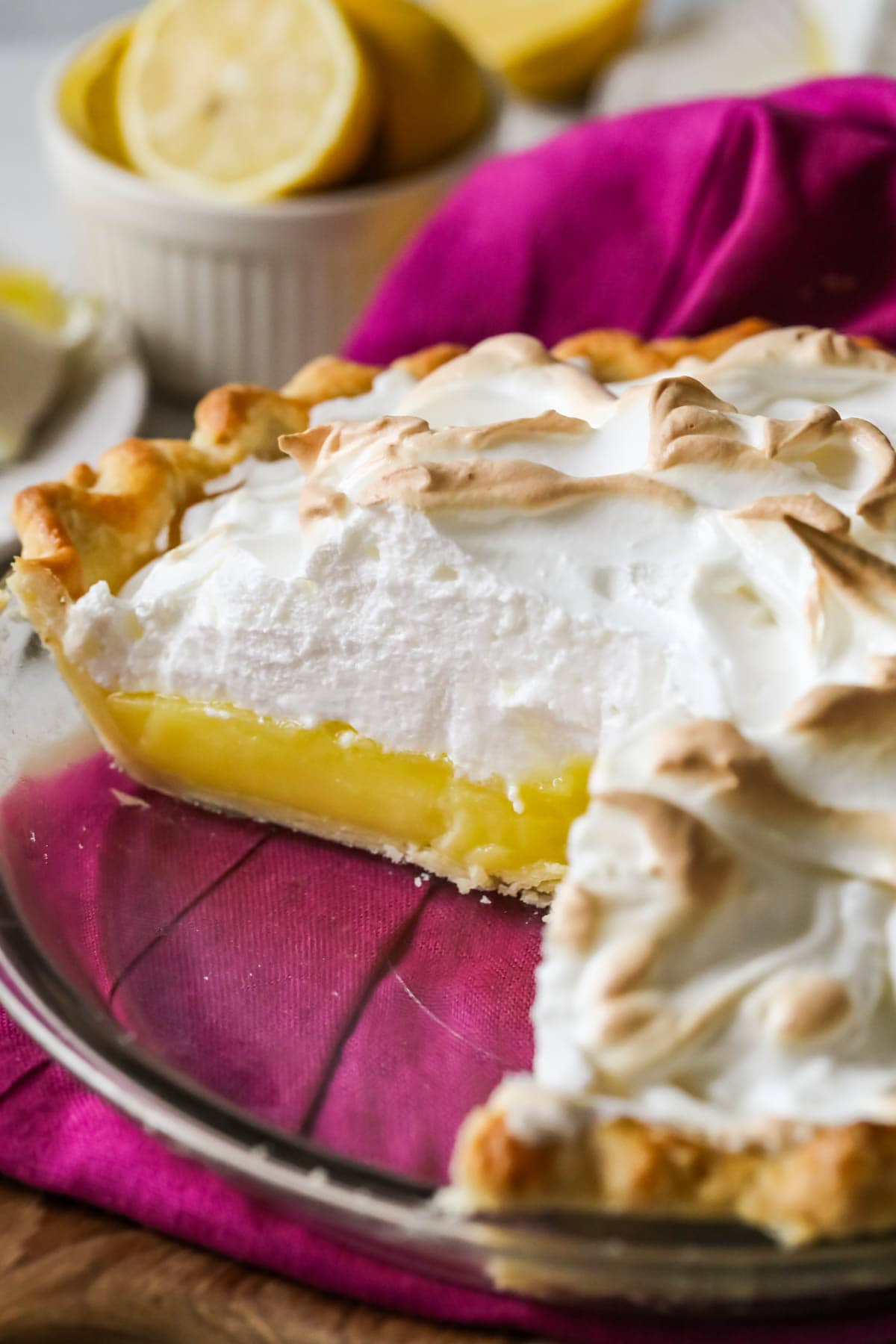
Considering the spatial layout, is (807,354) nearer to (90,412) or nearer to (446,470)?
(446,470)

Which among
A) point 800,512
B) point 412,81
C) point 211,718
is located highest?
point 412,81

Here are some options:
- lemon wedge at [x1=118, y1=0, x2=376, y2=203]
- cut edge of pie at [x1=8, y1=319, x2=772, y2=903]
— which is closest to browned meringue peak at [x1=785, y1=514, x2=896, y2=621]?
cut edge of pie at [x1=8, y1=319, x2=772, y2=903]

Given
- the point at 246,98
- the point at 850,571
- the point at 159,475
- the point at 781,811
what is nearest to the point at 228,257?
the point at 246,98

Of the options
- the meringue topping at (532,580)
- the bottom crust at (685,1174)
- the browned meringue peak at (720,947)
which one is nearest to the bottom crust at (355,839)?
the meringue topping at (532,580)

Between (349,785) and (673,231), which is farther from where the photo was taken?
(673,231)

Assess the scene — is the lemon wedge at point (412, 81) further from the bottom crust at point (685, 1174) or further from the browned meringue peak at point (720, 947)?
the bottom crust at point (685, 1174)

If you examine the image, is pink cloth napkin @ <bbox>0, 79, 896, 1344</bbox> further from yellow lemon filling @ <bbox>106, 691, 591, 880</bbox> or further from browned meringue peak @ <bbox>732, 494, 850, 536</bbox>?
A: browned meringue peak @ <bbox>732, 494, 850, 536</bbox>
